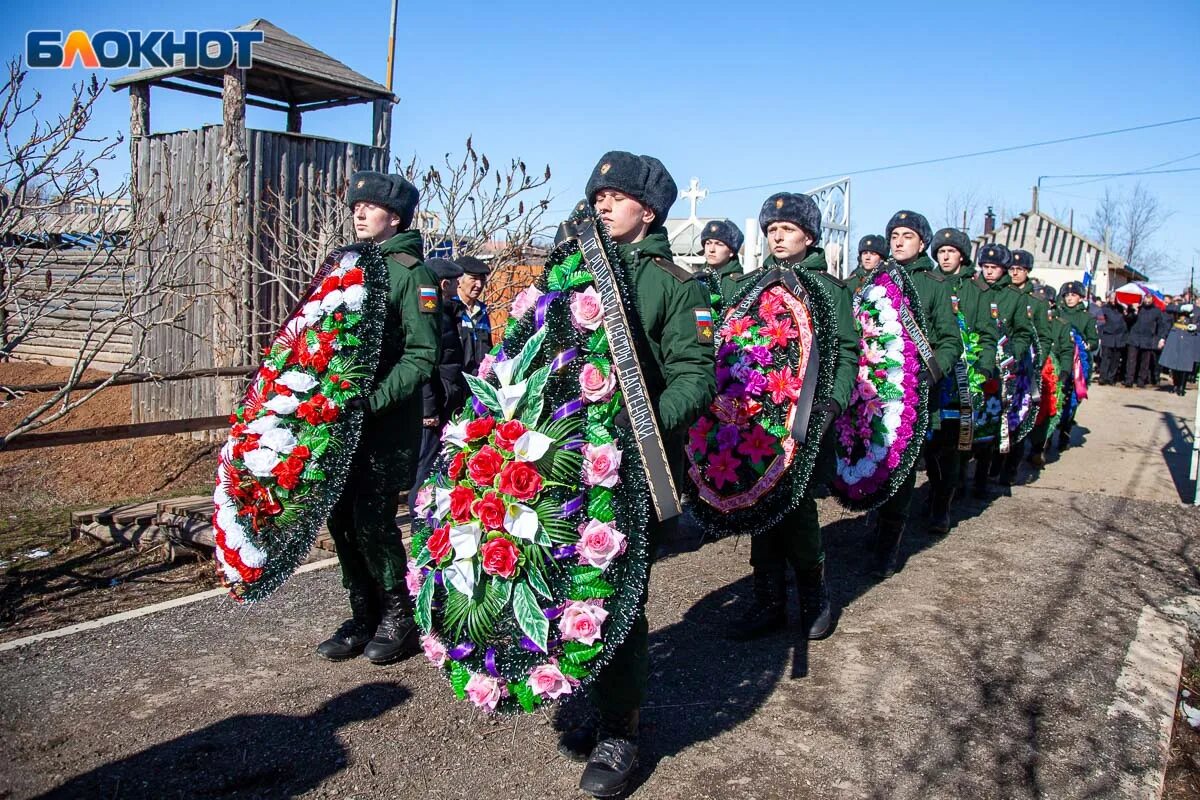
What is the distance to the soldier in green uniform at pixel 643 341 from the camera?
11.4 feet

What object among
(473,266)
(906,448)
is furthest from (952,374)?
(473,266)

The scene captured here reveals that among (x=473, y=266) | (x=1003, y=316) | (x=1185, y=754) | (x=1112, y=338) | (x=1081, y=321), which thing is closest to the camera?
(x=1185, y=754)

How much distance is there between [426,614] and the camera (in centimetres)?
333

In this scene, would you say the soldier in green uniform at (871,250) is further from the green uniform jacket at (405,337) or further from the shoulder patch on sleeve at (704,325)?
the shoulder patch on sleeve at (704,325)

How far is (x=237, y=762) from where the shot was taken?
3684 mm

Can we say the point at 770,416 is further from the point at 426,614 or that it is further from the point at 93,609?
the point at 93,609

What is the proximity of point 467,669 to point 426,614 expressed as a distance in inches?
9.1

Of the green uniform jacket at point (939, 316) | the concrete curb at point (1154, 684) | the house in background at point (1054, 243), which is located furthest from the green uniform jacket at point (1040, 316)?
the house in background at point (1054, 243)

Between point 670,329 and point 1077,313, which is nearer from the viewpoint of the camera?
point 670,329

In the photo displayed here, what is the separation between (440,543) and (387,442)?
57.5 inches

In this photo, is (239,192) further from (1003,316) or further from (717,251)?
(1003,316)

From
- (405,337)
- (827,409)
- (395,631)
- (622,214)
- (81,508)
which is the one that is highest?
(622,214)

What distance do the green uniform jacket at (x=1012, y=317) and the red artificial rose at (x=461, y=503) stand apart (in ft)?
23.6

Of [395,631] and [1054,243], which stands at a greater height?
[1054,243]
